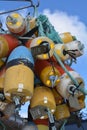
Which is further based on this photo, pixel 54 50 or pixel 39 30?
pixel 39 30

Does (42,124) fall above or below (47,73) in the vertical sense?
below

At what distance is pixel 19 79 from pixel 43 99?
181mm

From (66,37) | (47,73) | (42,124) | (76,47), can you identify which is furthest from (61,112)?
(66,37)

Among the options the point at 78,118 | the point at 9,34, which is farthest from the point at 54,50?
the point at 78,118

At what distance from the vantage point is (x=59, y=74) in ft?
5.71

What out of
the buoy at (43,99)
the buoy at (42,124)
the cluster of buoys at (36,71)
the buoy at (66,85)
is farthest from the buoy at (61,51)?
the buoy at (42,124)

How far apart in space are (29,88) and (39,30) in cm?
48

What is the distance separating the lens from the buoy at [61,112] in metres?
1.81

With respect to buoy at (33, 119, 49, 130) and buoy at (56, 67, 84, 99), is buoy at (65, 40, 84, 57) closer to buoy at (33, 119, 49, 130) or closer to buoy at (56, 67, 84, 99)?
buoy at (56, 67, 84, 99)

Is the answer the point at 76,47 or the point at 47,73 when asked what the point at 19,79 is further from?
the point at 76,47

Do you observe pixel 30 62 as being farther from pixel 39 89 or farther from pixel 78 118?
pixel 78 118

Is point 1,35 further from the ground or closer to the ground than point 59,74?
further from the ground

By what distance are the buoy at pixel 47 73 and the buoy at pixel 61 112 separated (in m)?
0.18

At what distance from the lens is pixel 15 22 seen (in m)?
1.81
